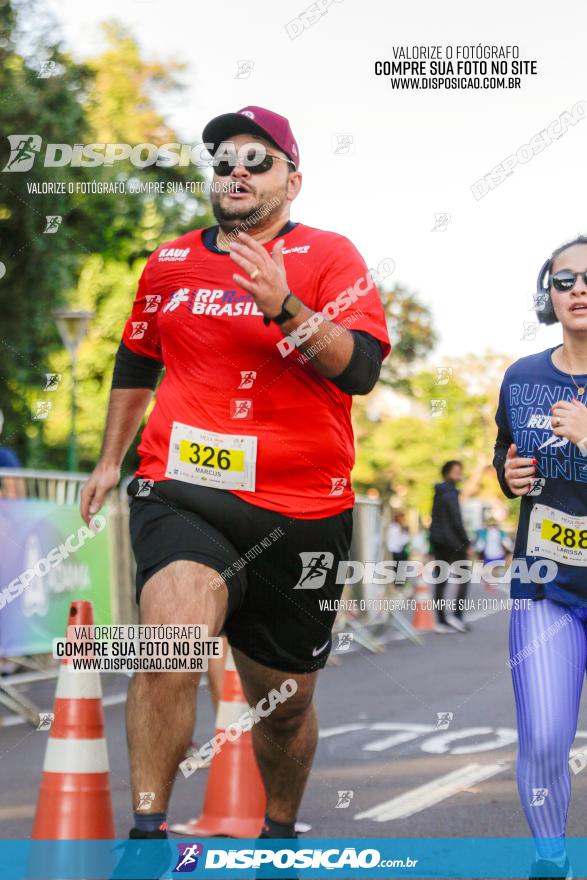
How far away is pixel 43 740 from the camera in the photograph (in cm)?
791

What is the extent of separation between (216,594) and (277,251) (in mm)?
930

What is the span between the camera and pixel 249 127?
4.38 meters

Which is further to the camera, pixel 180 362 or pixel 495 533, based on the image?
pixel 495 533

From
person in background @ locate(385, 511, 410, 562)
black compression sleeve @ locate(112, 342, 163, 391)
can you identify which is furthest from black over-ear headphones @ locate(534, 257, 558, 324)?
person in background @ locate(385, 511, 410, 562)

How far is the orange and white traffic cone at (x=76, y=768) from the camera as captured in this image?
4516 millimetres

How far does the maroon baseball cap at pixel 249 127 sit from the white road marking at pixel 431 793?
107 inches

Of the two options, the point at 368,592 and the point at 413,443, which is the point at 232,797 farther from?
the point at 413,443

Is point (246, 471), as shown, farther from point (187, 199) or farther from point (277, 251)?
point (187, 199)

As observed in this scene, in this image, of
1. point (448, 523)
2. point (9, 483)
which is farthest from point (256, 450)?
point (448, 523)

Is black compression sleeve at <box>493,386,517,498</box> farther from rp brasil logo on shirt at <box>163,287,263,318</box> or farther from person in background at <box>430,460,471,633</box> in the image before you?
person in background at <box>430,460,471,633</box>

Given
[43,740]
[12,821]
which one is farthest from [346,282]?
[43,740]

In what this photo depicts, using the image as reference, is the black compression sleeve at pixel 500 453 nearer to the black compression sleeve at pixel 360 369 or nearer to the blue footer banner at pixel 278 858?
the black compression sleeve at pixel 360 369

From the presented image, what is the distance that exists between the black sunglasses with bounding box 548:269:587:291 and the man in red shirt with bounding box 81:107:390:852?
52cm

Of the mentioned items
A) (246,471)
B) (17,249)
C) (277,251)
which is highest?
(17,249)
